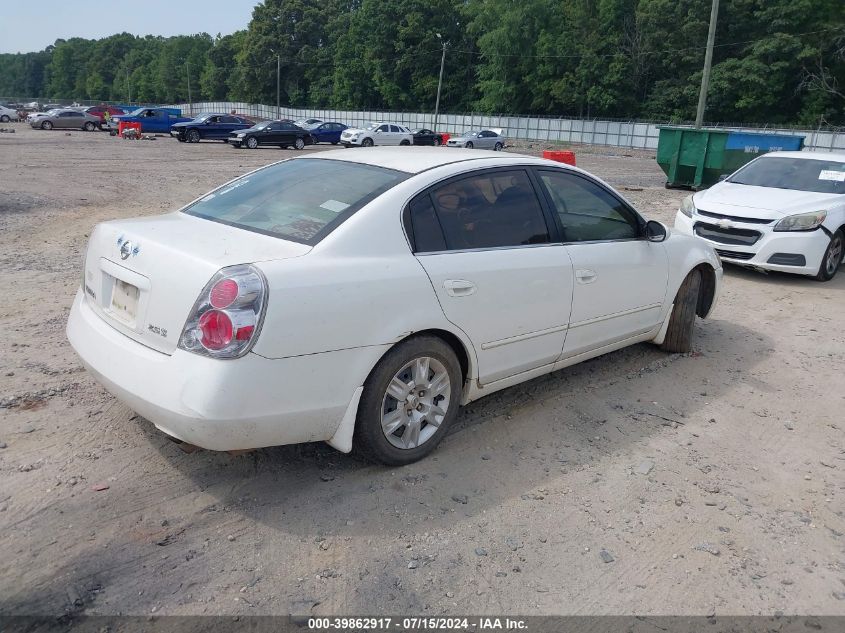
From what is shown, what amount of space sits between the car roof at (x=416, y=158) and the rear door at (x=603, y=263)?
286mm

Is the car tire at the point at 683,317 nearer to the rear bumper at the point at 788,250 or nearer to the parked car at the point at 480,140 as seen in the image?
the rear bumper at the point at 788,250

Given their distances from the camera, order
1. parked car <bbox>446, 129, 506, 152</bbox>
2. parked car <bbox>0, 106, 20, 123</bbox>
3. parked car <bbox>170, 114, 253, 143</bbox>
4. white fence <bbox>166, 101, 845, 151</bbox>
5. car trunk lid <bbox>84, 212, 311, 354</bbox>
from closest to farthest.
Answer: car trunk lid <bbox>84, 212, 311, 354</bbox>, parked car <bbox>170, 114, 253, 143</bbox>, parked car <bbox>446, 129, 506, 152</bbox>, white fence <bbox>166, 101, 845, 151</bbox>, parked car <bbox>0, 106, 20, 123</bbox>

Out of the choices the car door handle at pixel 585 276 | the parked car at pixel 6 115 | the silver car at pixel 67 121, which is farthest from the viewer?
the parked car at pixel 6 115

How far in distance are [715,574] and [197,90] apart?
127540 mm

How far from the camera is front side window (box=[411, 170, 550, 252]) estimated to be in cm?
382

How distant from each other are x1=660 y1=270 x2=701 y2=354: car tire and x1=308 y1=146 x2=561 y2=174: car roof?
5.57ft

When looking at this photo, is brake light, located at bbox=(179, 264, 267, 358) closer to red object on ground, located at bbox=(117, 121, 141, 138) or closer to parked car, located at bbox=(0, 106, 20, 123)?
red object on ground, located at bbox=(117, 121, 141, 138)

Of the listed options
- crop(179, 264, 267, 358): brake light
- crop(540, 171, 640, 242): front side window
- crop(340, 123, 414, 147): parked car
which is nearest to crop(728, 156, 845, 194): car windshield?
crop(540, 171, 640, 242): front side window

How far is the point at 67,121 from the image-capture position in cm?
4459

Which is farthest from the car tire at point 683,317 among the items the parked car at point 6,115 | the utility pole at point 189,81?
the utility pole at point 189,81

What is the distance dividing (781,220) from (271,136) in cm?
3075

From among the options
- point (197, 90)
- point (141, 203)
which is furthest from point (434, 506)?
point (197, 90)

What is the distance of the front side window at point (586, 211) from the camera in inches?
178

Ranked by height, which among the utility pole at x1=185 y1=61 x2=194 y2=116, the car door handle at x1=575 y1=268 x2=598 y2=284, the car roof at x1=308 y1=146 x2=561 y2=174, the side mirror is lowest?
the car door handle at x1=575 y1=268 x2=598 y2=284
